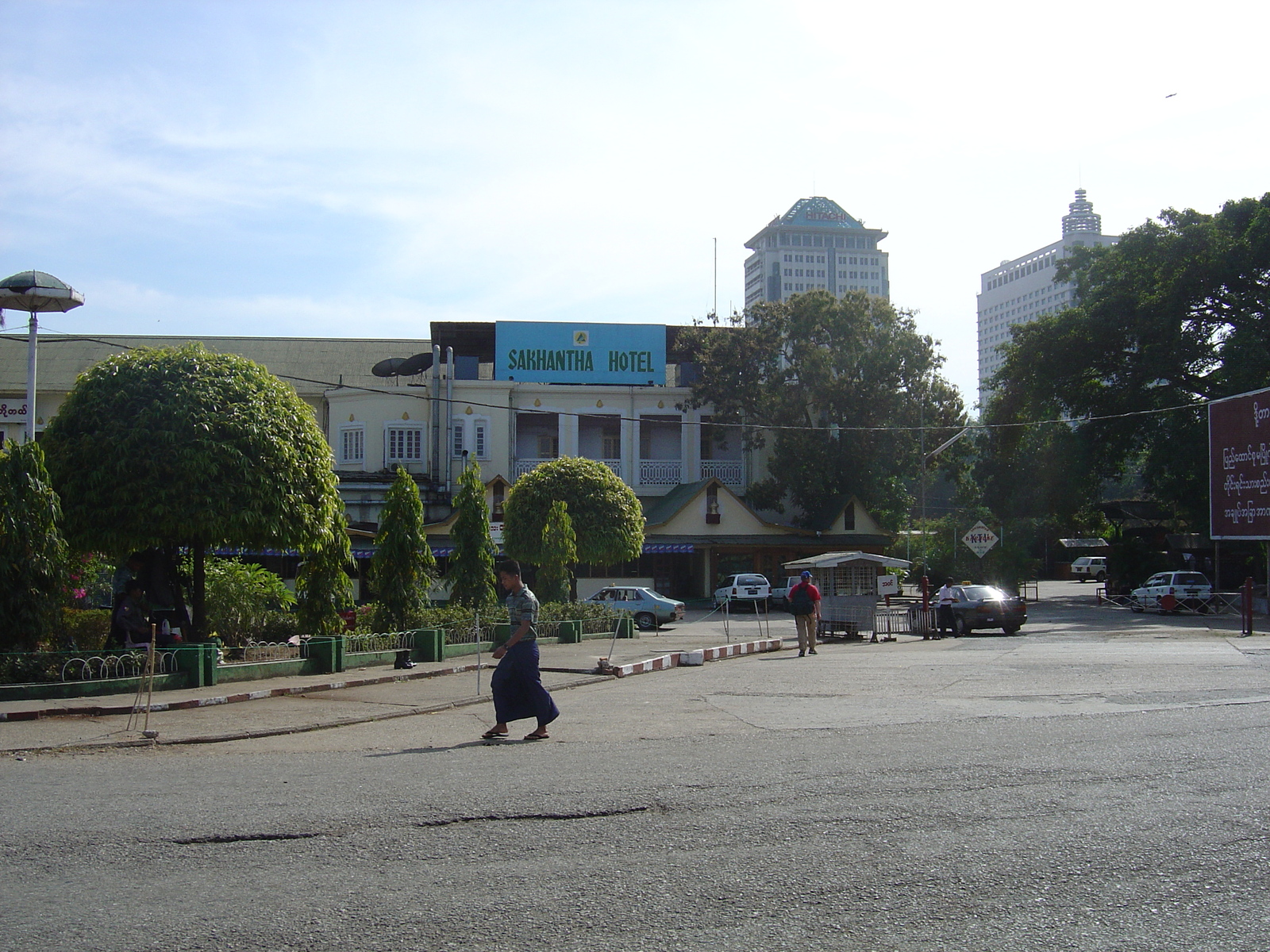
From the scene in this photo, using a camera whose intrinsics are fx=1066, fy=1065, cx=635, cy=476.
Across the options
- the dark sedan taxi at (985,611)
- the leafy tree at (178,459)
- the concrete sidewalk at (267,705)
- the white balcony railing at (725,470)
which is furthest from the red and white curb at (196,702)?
the white balcony railing at (725,470)

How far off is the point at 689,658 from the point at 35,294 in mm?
14155

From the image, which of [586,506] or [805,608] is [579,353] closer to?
[586,506]

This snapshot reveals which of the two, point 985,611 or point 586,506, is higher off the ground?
point 586,506

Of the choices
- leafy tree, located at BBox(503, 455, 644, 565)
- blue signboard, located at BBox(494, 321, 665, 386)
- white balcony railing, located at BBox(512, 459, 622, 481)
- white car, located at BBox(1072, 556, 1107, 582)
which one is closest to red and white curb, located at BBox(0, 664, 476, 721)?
leafy tree, located at BBox(503, 455, 644, 565)

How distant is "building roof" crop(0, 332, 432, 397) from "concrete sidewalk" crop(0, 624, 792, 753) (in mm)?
28534

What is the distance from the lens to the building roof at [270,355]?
139 feet

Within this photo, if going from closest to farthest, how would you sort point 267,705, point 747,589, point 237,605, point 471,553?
point 267,705, point 237,605, point 471,553, point 747,589

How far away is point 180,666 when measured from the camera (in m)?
13.3

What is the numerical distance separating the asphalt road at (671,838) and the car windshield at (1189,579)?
2937 cm

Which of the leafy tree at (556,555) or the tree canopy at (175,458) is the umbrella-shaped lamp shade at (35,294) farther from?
the leafy tree at (556,555)

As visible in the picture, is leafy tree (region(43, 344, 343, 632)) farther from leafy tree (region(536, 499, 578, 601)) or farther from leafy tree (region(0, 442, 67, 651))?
leafy tree (region(536, 499, 578, 601))

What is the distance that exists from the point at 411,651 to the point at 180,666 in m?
4.09

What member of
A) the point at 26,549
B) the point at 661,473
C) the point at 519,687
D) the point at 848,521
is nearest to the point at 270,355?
the point at 661,473

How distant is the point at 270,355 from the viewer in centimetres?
4547
